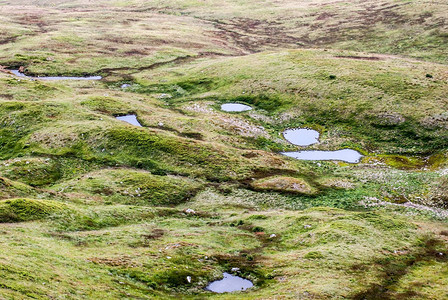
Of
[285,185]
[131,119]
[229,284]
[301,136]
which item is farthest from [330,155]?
[229,284]

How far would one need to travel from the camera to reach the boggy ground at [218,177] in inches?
1242

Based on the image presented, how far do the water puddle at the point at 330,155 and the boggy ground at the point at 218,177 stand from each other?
79.7 inches

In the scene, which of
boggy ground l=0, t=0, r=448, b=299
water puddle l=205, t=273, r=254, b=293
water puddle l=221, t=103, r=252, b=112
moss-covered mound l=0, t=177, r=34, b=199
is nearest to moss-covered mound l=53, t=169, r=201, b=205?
boggy ground l=0, t=0, r=448, b=299

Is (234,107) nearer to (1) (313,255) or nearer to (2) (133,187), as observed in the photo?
(2) (133,187)

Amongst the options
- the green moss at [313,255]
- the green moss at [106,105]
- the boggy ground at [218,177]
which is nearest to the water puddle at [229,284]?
the boggy ground at [218,177]

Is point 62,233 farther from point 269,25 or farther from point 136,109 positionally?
point 269,25

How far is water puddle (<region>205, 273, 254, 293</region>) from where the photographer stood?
3125 cm

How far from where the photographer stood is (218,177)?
187ft

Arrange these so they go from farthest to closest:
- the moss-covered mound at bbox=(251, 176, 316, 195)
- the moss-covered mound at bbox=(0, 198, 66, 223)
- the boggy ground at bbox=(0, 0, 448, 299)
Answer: the moss-covered mound at bbox=(251, 176, 316, 195)
the moss-covered mound at bbox=(0, 198, 66, 223)
the boggy ground at bbox=(0, 0, 448, 299)

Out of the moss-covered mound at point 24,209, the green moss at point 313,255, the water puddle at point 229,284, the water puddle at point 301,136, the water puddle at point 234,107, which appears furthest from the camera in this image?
the water puddle at point 234,107

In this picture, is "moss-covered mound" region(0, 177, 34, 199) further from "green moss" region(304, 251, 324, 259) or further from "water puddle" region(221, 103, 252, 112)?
"water puddle" region(221, 103, 252, 112)

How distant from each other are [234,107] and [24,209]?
55.1 metres

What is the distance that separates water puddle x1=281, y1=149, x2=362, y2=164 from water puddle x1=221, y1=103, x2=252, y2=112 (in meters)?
20.2

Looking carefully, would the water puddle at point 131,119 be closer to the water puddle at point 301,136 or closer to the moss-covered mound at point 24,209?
the water puddle at point 301,136
